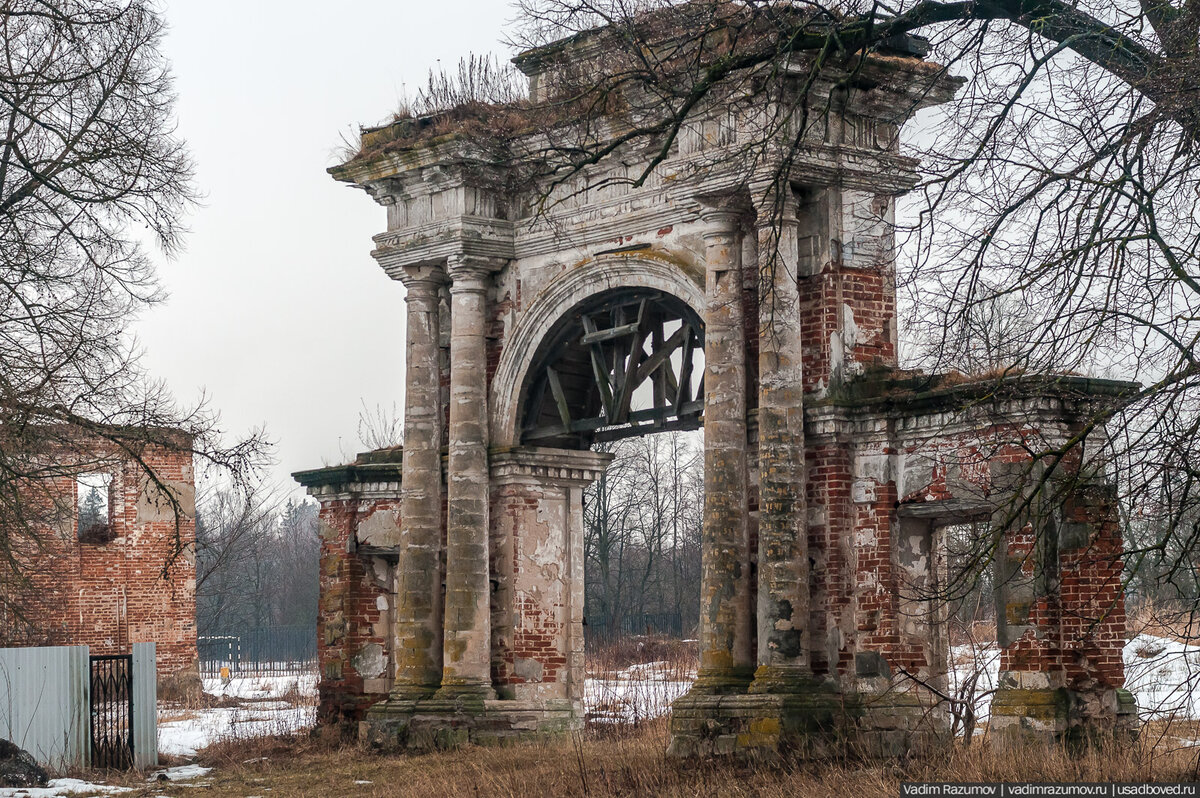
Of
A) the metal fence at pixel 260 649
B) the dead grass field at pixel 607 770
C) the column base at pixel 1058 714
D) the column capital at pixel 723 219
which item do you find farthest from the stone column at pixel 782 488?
the metal fence at pixel 260 649

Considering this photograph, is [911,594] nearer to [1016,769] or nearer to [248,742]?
[1016,769]

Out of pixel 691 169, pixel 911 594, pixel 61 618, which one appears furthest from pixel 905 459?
pixel 61 618

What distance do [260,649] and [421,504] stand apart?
115 ft

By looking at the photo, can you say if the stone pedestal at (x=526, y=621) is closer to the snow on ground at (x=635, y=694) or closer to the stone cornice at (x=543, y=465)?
the stone cornice at (x=543, y=465)

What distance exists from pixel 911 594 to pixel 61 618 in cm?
1729

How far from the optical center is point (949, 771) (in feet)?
35.0

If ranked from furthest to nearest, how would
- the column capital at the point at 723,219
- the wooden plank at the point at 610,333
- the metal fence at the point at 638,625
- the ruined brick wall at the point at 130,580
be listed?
1. the metal fence at the point at 638,625
2. the ruined brick wall at the point at 130,580
3. the wooden plank at the point at 610,333
4. the column capital at the point at 723,219

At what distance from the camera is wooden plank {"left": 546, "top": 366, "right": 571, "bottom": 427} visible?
16.8 metres

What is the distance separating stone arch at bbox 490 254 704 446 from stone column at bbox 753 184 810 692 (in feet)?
4.93

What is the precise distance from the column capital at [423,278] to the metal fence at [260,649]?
87.5 feet

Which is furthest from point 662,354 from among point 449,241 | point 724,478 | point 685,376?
point 449,241

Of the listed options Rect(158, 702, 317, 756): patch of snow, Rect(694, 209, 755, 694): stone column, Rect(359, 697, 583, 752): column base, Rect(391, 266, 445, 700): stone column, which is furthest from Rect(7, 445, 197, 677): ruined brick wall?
Rect(694, 209, 755, 694): stone column

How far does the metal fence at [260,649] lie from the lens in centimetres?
4541

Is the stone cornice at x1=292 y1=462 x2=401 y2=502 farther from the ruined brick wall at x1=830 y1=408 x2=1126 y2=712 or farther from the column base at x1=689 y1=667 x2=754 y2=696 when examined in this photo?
the ruined brick wall at x1=830 y1=408 x2=1126 y2=712
